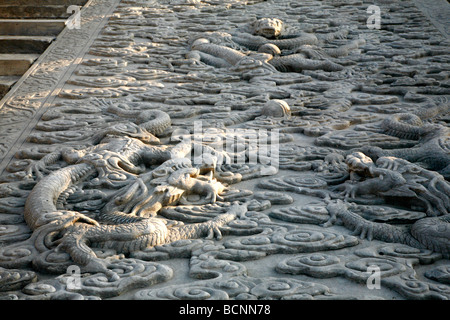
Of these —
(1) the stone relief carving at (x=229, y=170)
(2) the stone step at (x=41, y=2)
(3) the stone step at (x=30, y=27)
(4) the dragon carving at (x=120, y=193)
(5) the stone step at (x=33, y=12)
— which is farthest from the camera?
(2) the stone step at (x=41, y=2)

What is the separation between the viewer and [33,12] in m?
9.93

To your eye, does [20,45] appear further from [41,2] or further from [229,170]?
[229,170]

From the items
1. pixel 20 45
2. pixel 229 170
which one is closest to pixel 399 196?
pixel 229 170

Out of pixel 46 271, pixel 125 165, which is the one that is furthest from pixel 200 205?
pixel 46 271

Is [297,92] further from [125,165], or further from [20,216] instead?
[20,216]

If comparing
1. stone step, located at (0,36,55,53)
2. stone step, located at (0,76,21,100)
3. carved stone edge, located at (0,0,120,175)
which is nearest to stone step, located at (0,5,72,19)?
carved stone edge, located at (0,0,120,175)

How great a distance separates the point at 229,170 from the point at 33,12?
21.9 feet

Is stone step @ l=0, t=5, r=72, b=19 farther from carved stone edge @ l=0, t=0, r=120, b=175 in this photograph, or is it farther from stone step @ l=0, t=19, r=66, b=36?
carved stone edge @ l=0, t=0, r=120, b=175

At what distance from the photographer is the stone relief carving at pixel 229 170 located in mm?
3156

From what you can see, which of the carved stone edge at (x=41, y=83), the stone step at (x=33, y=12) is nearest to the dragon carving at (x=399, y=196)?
the carved stone edge at (x=41, y=83)

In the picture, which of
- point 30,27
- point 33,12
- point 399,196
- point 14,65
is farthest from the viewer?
point 33,12

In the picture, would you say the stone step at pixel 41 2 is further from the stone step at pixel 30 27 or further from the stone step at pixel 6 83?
the stone step at pixel 6 83

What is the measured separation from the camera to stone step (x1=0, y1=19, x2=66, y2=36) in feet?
29.3

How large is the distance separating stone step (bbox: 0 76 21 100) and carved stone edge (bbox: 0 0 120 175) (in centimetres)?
41
